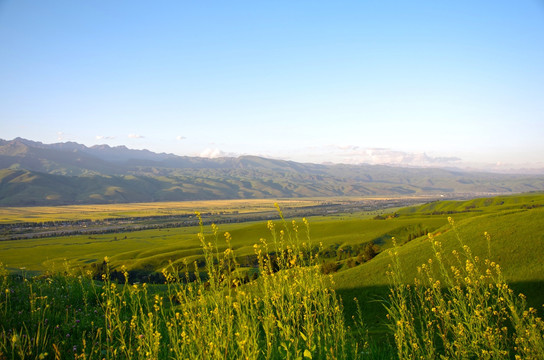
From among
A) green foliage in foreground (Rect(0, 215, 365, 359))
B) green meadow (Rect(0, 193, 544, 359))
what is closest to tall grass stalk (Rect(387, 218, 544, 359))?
green meadow (Rect(0, 193, 544, 359))

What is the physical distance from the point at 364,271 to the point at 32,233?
7157 inches

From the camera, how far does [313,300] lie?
20.0 feet

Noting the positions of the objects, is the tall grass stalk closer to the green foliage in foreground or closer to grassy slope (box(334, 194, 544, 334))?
the green foliage in foreground

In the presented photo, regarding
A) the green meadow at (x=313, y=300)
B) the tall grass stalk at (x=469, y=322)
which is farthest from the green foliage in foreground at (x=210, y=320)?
the tall grass stalk at (x=469, y=322)

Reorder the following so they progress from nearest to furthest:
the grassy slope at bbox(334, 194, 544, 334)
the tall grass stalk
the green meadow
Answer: the tall grass stalk
the green meadow
the grassy slope at bbox(334, 194, 544, 334)

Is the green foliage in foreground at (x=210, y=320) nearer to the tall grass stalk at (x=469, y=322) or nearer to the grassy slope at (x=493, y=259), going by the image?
the tall grass stalk at (x=469, y=322)

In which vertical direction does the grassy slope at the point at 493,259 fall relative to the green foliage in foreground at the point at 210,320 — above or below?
below

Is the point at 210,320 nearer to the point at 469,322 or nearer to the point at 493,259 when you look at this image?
the point at 469,322

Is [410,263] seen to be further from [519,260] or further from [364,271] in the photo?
[519,260]

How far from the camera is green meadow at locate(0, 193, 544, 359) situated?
571 cm

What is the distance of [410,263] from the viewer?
91.9 ft

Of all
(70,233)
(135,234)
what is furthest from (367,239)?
(70,233)

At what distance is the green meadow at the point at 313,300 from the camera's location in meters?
5.71

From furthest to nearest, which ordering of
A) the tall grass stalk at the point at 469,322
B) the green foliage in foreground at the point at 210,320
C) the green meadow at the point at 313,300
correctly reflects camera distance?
the green meadow at the point at 313,300 → the tall grass stalk at the point at 469,322 → the green foliage in foreground at the point at 210,320
